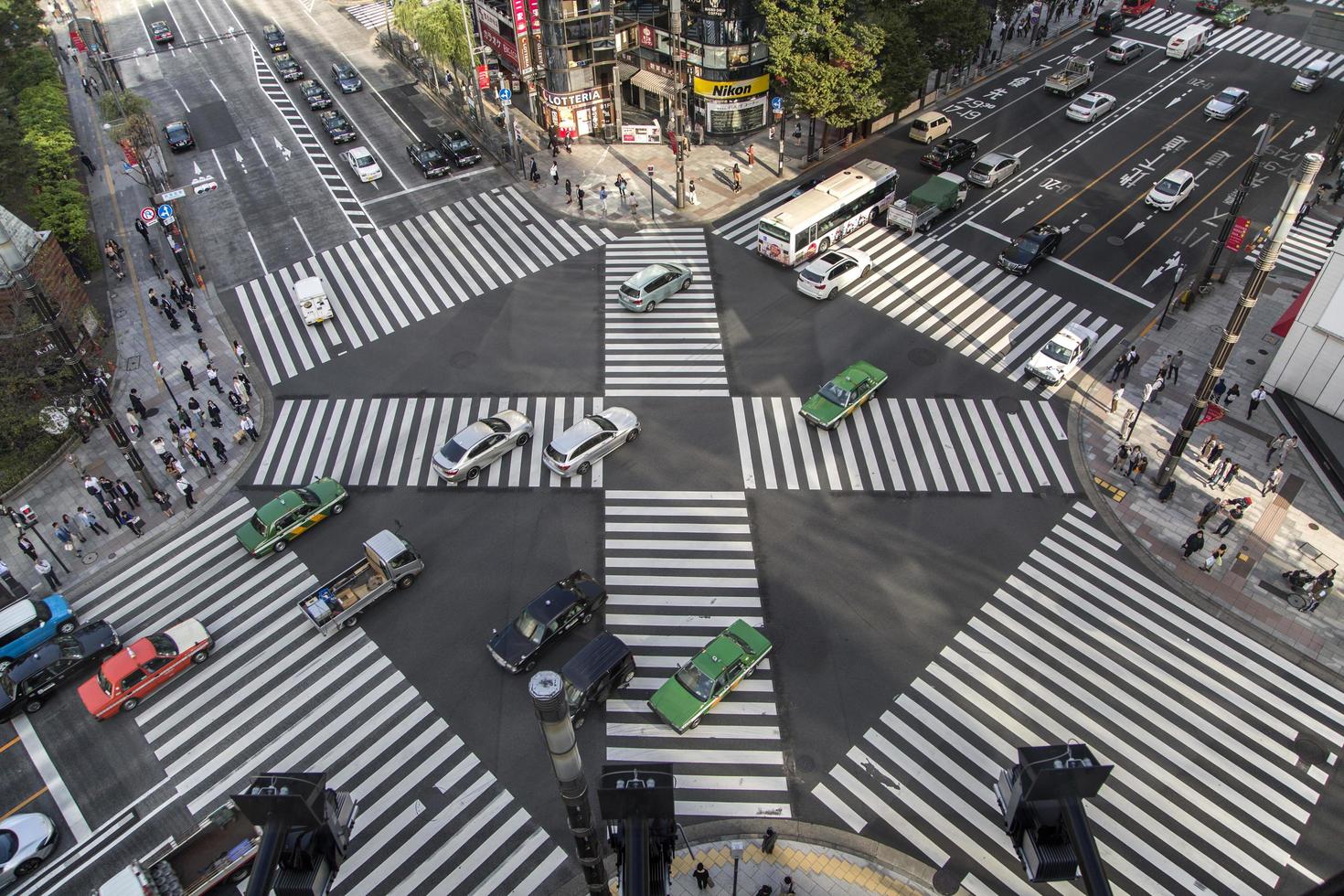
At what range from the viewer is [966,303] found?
44.5m

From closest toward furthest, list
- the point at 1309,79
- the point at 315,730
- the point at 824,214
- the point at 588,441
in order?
1. the point at 315,730
2. the point at 588,441
3. the point at 824,214
4. the point at 1309,79

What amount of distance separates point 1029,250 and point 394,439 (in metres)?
36.4

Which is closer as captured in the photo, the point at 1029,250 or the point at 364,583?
the point at 364,583

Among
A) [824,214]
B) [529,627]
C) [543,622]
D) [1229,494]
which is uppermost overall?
[824,214]

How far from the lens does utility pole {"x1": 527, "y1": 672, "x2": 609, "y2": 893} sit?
12.7m

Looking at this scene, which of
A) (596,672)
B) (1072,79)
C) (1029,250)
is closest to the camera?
(596,672)

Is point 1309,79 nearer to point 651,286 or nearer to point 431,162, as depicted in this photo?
point 651,286

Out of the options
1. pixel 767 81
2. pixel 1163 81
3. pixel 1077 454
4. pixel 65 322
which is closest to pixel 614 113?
pixel 767 81

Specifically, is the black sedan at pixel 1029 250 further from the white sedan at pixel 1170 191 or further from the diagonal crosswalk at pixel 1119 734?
the diagonal crosswalk at pixel 1119 734

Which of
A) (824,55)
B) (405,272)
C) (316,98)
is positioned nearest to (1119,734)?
(405,272)

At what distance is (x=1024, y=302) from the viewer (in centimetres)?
4434

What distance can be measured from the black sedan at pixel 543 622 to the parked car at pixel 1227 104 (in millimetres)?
60384

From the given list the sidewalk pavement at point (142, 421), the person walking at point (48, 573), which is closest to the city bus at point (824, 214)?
the sidewalk pavement at point (142, 421)

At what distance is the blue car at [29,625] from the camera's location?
29.7m
